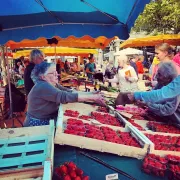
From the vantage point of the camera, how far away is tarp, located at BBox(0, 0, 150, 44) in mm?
3668

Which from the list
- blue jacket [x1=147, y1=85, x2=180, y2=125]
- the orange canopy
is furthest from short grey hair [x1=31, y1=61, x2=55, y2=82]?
the orange canopy

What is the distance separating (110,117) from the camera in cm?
398

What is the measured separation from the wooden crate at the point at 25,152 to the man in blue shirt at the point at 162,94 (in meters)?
1.56

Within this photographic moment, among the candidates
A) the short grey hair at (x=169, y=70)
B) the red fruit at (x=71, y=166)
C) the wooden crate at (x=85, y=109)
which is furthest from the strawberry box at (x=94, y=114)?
the red fruit at (x=71, y=166)

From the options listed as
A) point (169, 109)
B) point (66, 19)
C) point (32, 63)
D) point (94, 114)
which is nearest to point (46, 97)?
point (94, 114)

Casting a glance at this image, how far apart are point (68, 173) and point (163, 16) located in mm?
24130

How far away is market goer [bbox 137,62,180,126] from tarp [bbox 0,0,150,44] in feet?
2.50

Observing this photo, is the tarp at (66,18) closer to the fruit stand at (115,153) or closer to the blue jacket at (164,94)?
the blue jacket at (164,94)

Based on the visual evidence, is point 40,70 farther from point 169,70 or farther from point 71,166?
point 169,70

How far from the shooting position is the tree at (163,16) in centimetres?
2288

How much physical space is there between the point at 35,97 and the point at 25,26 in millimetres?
1034

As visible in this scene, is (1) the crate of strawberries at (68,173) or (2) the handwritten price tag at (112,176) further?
(2) the handwritten price tag at (112,176)

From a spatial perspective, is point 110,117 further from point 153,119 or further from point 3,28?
point 3,28

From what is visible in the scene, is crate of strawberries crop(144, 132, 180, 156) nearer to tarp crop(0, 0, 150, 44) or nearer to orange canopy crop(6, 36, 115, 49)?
tarp crop(0, 0, 150, 44)
